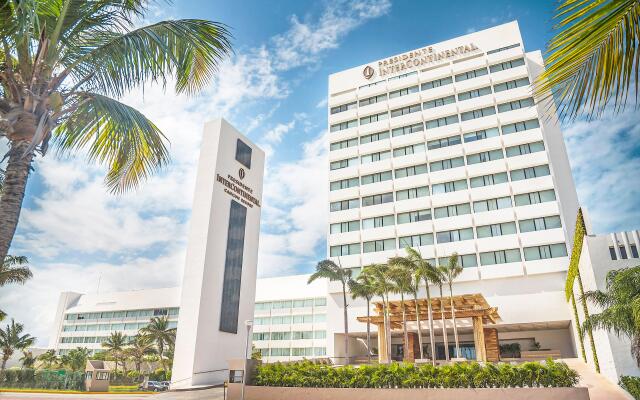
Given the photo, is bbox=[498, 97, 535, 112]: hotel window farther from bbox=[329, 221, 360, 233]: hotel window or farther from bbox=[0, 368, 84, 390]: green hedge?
bbox=[0, 368, 84, 390]: green hedge

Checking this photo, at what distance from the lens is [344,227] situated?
53469mm

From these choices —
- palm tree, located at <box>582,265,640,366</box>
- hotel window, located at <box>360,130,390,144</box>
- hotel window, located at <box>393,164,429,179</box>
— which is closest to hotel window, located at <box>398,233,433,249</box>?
hotel window, located at <box>393,164,429,179</box>

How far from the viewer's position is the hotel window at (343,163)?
56406mm

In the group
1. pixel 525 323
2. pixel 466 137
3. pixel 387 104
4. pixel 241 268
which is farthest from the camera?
pixel 387 104

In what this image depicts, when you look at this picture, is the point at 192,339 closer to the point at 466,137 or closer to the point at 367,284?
the point at 367,284

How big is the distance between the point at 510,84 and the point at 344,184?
22.4 meters

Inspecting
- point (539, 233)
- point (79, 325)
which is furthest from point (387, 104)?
point (79, 325)

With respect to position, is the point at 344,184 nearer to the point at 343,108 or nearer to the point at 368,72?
the point at 343,108

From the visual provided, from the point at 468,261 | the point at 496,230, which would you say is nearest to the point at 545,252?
the point at 496,230

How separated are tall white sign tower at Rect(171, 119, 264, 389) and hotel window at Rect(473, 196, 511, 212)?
2373cm

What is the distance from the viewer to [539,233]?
43906 mm

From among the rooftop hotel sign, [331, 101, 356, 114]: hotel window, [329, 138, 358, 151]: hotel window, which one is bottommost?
[329, 138, 358, 151]: hotel window

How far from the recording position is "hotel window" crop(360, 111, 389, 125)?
57.0m

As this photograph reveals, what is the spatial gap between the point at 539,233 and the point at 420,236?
38.5ft
